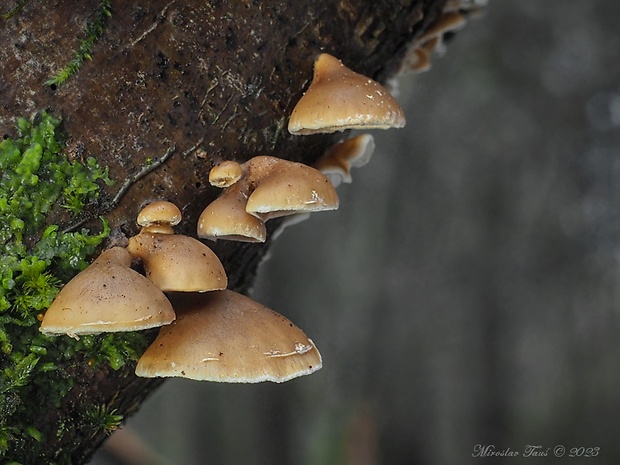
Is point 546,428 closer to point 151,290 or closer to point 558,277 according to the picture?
point 558,277

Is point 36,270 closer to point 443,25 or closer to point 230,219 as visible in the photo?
point 230,219

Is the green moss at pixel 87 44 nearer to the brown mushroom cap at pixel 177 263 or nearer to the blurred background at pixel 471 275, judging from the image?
the brown mushroom cap at pixel 177 263

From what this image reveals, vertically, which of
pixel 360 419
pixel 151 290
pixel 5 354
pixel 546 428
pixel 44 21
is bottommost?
pixel 360 419

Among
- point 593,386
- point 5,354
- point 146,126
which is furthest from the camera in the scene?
point 593,386

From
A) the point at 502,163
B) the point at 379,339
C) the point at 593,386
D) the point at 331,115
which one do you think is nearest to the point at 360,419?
the point at 379,339

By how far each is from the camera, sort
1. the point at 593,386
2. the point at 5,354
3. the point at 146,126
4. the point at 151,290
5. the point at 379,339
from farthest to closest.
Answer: the point at 379,339 → the point at 593,386 → the point at 146,126 → the point at 5,354 → the point at 151,290

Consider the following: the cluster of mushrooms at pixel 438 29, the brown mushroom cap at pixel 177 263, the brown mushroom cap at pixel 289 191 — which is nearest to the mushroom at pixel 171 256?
the brown mushroom cap at pixel 177 263

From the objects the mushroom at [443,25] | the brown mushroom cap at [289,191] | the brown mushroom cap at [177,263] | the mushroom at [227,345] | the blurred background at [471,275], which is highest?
the mushroom at [443,25]
